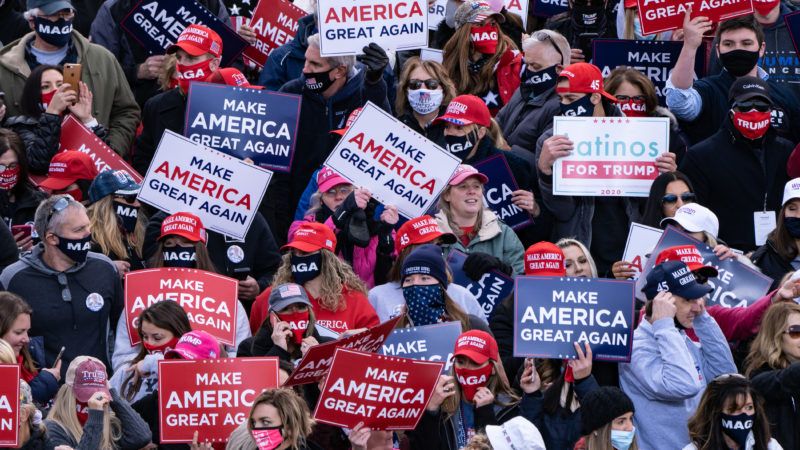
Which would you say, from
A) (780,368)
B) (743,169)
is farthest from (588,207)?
(780,368)

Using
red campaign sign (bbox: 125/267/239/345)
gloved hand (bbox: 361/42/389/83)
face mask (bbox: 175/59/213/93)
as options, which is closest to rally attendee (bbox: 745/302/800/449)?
red campaign sign (bbox: 125/267/239/345)

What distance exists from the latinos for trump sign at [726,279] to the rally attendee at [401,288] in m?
1.22

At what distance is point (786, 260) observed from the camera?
15094 mm

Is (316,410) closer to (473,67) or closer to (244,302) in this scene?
(244,302)

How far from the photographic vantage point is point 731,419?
1306 centimetres

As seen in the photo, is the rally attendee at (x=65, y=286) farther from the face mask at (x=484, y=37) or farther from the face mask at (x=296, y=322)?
the face mask at (x=484, y=37)

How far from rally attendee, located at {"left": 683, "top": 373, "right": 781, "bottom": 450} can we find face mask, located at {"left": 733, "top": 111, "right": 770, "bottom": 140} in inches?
137

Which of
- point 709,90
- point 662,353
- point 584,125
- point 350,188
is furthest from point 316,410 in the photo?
point 709,90

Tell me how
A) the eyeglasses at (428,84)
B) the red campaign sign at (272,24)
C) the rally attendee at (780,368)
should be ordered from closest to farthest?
the rally attendee at (780,368), the eyeglasses at (428,84), the red campaign sign at (272,24)

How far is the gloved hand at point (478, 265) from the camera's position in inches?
594

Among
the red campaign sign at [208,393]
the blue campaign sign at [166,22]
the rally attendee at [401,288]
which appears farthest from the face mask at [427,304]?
the blue campaign sign at [166,22]

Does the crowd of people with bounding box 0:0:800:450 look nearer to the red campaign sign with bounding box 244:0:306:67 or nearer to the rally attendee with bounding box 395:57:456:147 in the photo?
the rally attendee with bounding box 395:57:456:147

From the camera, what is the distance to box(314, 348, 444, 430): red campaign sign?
12867 mm

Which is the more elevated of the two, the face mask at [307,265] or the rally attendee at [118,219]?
the rally attendee at [118,219]
